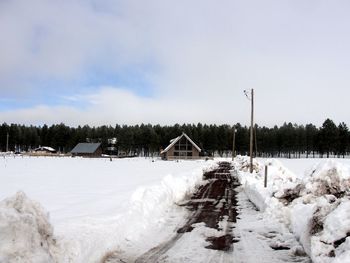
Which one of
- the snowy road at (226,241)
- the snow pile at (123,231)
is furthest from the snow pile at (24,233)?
the snowy road at (226,241)

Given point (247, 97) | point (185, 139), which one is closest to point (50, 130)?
point (185, 139)

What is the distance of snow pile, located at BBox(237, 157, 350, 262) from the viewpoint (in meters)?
6.30

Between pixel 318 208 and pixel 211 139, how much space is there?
4471 inches

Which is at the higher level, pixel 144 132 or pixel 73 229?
pixel 144 132

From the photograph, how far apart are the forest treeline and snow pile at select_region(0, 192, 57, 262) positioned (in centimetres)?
10762

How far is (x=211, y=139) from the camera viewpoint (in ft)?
396

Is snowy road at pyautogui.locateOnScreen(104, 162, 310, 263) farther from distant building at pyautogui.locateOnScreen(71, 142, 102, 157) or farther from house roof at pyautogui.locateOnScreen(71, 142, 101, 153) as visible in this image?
house roof at pyautogui.locateOnScreen(71, 142, 101, 153)

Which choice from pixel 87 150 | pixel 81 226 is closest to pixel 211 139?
pixel 87 150

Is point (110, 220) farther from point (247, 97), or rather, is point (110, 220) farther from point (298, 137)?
point (298, 137)

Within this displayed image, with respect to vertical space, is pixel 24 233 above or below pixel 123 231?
above

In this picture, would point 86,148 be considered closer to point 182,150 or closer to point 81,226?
point 182,150

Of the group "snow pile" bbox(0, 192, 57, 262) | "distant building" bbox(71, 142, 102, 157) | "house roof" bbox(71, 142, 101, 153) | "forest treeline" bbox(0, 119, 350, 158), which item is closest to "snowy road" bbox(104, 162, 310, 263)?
"snow pile" bbox(0, 192, 57, 262)

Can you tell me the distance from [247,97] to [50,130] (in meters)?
118

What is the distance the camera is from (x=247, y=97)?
117 feet
